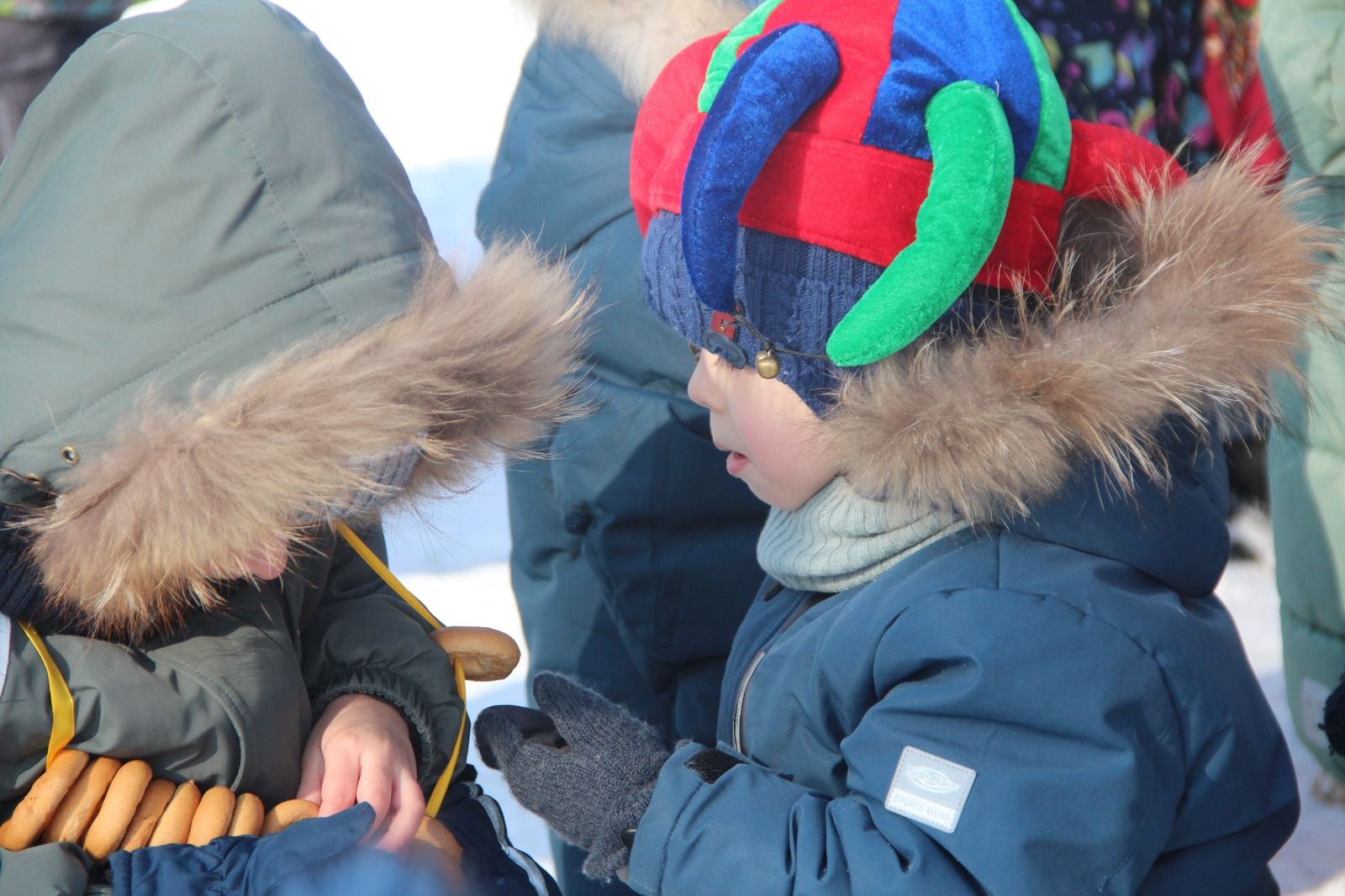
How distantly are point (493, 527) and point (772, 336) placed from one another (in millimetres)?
2425

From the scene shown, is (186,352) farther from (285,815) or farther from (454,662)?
(454,662)

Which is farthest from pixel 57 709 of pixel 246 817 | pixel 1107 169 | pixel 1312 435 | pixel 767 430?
pixel 1312 435

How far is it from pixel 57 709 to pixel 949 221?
800 mm

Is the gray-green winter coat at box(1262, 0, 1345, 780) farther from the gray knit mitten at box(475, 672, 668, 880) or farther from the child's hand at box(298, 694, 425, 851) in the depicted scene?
the child's hand at box(298, 694, 425, 851)

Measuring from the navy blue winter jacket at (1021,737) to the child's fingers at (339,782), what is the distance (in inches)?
11.0

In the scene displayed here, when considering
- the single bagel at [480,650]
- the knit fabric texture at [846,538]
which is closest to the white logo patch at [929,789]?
the knit fabric texture at [846,538]

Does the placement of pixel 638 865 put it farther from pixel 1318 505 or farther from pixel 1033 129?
pixel 1318 505

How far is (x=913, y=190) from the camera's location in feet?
3.41

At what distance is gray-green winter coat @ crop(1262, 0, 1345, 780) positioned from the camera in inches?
66.9

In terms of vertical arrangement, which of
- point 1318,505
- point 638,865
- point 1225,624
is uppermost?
point 1225,624

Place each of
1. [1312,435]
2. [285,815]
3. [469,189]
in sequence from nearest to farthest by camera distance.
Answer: [285,815] < [1312,435] < [469,189]

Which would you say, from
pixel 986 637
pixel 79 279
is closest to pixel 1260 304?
pixel 986 637

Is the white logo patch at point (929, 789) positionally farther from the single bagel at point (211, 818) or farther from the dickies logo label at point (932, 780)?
the single bagel at point (211, 818)

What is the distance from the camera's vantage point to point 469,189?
13.9ft
